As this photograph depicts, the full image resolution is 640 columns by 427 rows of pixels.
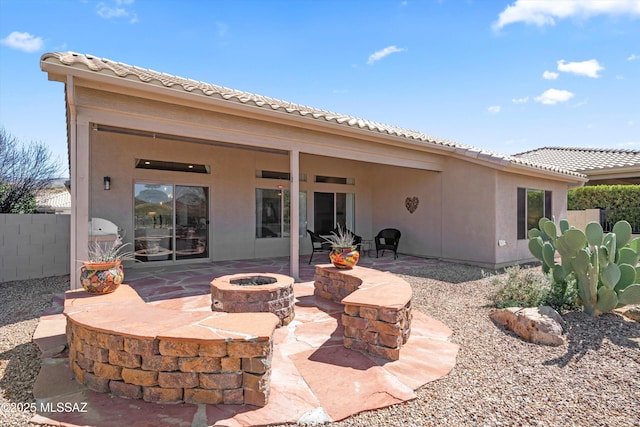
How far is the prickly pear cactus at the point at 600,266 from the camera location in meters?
4.61

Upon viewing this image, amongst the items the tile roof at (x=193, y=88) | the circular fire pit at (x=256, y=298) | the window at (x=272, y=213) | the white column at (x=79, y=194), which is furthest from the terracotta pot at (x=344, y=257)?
the window at (x=272, y=213)

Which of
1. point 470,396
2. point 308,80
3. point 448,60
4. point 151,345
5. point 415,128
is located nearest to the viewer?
point 151,345

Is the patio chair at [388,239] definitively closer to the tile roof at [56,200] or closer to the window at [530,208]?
the window at [530,208]

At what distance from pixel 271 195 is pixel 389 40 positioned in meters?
5.91

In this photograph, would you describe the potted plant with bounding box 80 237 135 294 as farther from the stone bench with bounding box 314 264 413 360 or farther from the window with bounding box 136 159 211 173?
the window with bounding box 136 159 211 173

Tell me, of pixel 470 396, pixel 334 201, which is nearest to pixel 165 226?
pixel 334 201

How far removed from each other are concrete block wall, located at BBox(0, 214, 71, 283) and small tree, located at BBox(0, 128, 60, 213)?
216 inches

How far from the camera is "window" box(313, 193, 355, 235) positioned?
12094mm

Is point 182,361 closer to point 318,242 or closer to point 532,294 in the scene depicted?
point 532,294

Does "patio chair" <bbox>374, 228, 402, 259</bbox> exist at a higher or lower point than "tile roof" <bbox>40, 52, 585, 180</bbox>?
lower

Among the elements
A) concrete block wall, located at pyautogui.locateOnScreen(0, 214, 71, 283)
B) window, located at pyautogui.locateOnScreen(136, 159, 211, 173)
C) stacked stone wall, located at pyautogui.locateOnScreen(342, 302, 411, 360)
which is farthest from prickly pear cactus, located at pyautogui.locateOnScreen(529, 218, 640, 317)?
concrete block wall, located at pyautogui.locateOnScreen(0, 214, 71, 283)

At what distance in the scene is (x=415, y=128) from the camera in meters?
14.1

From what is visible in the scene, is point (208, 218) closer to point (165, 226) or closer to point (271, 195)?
point (165, 226)

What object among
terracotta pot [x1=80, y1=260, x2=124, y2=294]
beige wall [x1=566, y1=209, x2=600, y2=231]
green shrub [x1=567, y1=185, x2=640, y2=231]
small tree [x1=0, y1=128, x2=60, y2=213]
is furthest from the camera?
beige wall [x1=566, y1=209, x2=600, y2=231]
